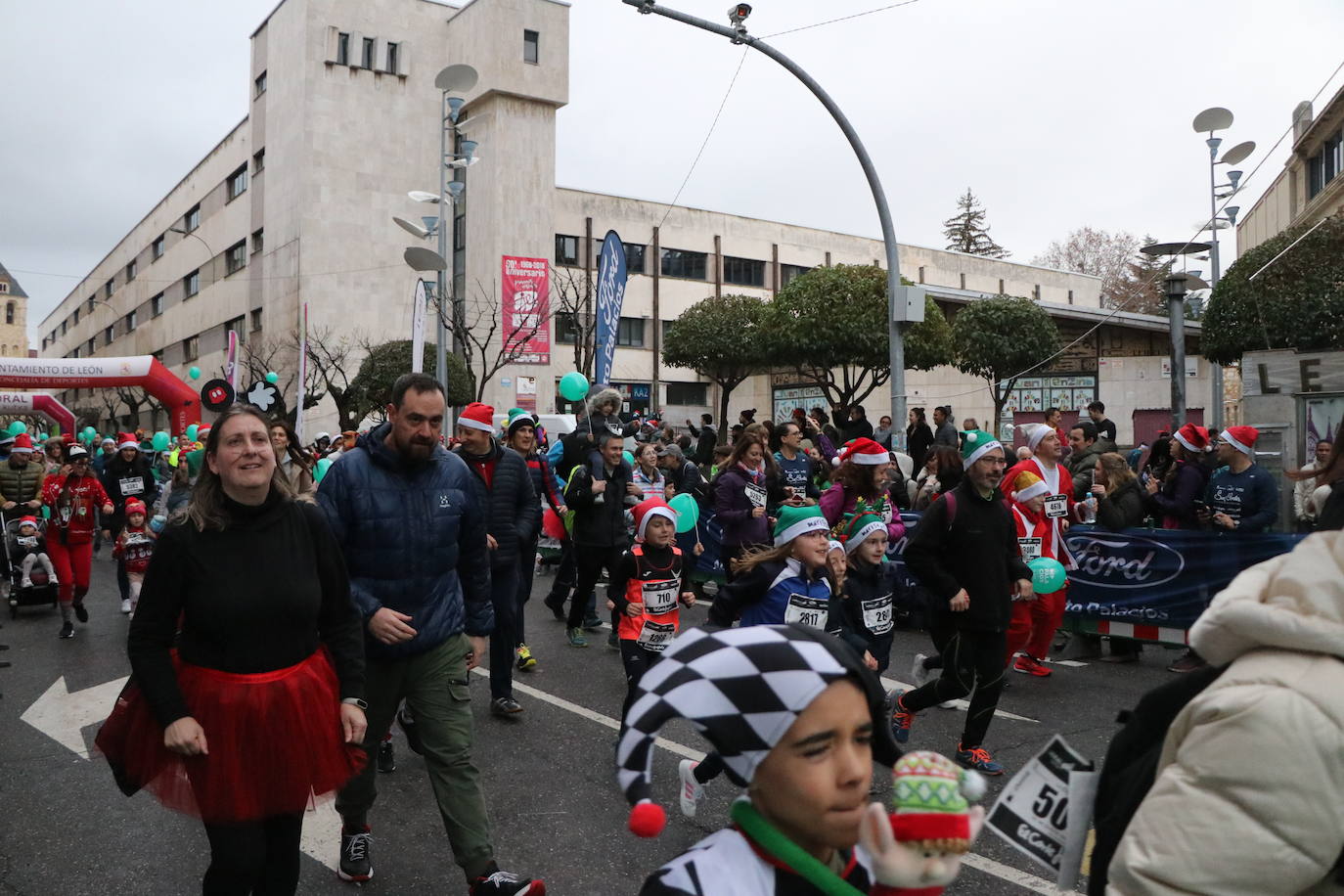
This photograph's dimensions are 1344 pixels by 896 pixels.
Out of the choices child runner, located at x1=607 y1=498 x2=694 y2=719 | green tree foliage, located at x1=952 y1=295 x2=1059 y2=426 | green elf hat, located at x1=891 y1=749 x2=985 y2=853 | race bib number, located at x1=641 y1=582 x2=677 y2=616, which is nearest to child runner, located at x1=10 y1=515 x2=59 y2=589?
child runner, located at x1=607 y1=498 x2=694 y2=719

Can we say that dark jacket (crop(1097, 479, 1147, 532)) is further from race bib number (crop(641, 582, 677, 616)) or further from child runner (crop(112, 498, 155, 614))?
child runner (crop(112, 498, 155, 614))

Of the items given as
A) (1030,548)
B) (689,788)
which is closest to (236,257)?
(1030,548)

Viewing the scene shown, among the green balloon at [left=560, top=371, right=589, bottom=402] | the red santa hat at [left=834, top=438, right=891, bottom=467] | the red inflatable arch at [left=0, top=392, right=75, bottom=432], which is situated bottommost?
the red santa hat at [left=834, top=438, right=891, bottom=467]

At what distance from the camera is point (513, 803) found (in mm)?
5223

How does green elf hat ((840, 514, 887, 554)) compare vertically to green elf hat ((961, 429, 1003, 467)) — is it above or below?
below

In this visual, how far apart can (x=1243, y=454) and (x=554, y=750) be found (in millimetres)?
6138

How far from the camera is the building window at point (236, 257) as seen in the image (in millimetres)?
51625

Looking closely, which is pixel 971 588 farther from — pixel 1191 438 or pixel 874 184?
pixel 874 184

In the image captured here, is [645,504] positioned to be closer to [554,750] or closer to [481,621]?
[554,750]

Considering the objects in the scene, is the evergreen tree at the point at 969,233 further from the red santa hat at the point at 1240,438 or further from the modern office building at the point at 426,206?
the red santa hat at the point at 1240,438

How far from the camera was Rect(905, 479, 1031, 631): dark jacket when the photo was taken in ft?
18.5

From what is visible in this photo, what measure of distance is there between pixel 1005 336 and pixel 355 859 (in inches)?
1097

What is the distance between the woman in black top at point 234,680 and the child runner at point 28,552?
376 inches

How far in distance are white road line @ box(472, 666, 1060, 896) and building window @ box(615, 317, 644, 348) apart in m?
41.2
